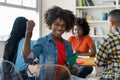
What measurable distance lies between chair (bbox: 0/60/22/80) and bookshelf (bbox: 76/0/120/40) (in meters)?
3.88

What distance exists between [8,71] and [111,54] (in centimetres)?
89

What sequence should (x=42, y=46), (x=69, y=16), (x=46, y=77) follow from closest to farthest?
1. (x=46, y=77)
2. (x=42, y=46)
3. (x=69, y=16)

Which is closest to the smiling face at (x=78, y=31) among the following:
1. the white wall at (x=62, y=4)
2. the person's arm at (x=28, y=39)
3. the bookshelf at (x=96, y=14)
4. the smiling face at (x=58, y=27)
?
the bookshelf at (x=96, y=14)

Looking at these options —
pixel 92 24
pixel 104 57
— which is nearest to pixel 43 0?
pixel 92 24

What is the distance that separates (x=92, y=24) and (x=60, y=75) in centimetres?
A: 399

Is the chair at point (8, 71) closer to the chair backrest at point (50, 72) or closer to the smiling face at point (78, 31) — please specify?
the chair backrest at point (50, 72)

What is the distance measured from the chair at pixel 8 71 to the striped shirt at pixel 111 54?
2.46 feet

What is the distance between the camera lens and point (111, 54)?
219 cm

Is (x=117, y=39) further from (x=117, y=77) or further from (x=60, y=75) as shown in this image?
(x=60, y=75)

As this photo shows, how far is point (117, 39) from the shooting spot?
2154 millimetres

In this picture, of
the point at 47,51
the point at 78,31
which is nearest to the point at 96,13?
the point at 78,31

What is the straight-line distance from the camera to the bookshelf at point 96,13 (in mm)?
5680

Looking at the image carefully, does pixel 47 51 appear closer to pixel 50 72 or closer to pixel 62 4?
pixel 50 72

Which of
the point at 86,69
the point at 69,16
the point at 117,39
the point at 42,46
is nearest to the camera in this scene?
the point at 117,39
